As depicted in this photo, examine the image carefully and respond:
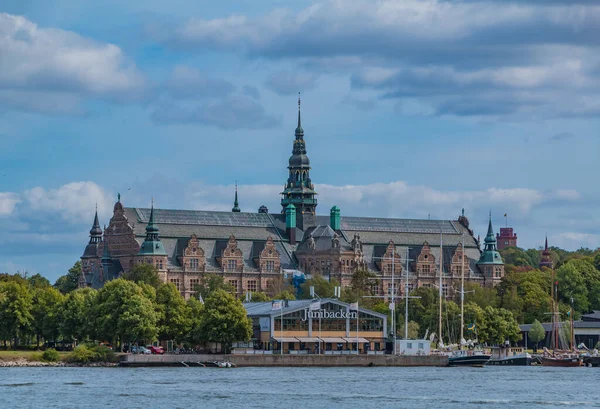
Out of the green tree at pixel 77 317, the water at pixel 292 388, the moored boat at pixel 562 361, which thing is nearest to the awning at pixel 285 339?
the water at pixel 292 388

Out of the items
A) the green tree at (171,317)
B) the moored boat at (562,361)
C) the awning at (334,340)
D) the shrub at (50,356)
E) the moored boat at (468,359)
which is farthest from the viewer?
the moored boat at (562,361)

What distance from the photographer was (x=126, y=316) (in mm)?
168125

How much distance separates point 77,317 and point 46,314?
5753 millimetres

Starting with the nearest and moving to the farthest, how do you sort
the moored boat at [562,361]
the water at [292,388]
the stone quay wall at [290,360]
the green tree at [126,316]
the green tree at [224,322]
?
the water at [292,388], the stone quay wall at [290,360], the green tree at [126,316], the green tree at [224,322], the moored boat at [562,361]

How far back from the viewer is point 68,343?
191750mm

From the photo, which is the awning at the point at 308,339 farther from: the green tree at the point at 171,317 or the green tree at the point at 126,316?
the green tree at the point at 126,316

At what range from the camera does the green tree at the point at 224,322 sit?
6663 inches

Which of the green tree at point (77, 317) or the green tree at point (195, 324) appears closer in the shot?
the green tree at point (195, 324)

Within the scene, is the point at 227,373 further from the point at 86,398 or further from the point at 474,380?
the point at 86,398

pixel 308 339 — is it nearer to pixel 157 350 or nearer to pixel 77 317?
pixel 157 350

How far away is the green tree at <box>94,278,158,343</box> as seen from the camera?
552 ft

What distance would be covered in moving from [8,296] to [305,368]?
1431 inches

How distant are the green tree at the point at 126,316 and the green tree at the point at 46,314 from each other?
10439mm

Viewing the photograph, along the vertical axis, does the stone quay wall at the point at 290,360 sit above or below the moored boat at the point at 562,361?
below
